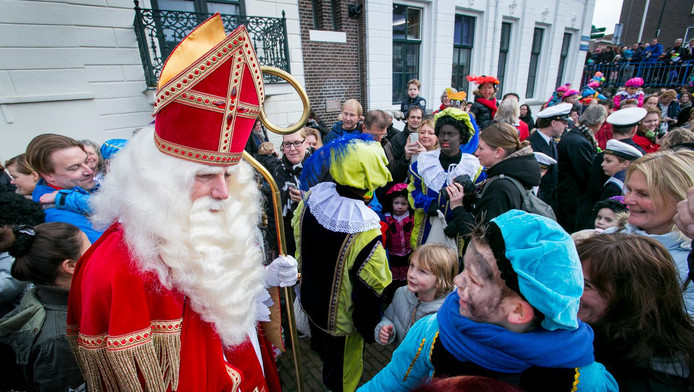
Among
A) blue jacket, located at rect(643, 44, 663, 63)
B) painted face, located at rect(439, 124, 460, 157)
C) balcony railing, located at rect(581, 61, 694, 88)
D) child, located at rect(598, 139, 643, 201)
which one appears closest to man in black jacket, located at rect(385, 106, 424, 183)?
painted face, located at rect(439, 124, 460, 157)

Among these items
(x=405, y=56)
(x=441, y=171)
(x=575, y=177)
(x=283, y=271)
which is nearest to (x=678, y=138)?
(x=575, y=177)

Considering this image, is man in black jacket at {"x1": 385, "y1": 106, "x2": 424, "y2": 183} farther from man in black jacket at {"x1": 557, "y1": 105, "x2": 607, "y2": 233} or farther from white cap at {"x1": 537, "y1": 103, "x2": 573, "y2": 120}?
man in black jacket at {"x1": 557, "y1": 105, "x2": 607, "y2": 233}

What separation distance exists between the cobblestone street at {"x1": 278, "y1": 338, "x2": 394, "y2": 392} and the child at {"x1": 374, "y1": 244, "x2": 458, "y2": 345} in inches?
33.3

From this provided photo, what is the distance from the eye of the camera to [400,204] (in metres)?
3.30

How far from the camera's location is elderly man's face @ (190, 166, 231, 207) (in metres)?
1.20

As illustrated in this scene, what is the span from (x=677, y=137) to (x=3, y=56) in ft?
27.4

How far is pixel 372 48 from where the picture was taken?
830 centimetres

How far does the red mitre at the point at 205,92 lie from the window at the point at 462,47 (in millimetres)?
11202


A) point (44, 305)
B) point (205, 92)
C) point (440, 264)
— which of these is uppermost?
point (205, 92)

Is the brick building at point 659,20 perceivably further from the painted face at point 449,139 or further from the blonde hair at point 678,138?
the painted face at point 449,139

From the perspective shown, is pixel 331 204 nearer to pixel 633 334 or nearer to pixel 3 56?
pixel 633 334

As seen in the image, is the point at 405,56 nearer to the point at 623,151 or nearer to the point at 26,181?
the point at 623,151

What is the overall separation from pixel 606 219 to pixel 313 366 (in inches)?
110

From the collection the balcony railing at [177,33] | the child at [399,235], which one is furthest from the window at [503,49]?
the child at [399,235]
